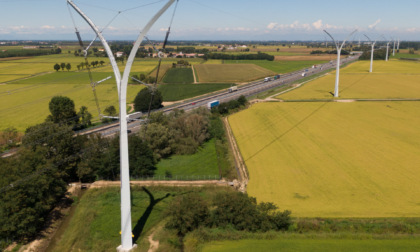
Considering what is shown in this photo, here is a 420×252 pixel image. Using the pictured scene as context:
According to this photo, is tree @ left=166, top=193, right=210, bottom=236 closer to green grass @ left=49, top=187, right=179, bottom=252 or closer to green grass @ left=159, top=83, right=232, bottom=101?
green grass @ left=49, top=187, right=179, bottom=252

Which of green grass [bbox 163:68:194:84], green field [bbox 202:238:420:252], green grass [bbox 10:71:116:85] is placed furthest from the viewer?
green grass [bbox 163:68:194:84]

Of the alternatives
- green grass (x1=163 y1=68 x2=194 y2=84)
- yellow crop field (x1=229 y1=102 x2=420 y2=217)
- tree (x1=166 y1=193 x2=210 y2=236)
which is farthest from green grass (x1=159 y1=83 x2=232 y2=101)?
tree (x1=166 y1=193 x2=210 y2=236)

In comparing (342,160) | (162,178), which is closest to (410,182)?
(342,160)

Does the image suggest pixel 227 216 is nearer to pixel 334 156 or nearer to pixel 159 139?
pixel 159 139

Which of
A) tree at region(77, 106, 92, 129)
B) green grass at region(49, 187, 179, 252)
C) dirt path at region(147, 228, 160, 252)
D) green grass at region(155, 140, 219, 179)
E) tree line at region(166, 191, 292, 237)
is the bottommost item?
green grass at region(49, 187, 179, 252)

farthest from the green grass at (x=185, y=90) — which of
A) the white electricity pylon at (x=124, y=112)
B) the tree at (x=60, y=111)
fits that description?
the white electricity pylon at (x=124, y=112)

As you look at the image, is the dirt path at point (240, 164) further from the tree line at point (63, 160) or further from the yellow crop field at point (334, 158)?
the tree line at point (63, 160)

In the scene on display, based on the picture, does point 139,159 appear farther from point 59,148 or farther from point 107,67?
point 107,67

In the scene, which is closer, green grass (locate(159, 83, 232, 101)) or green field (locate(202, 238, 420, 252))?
green field (locate(202, 238, 420, 252))
